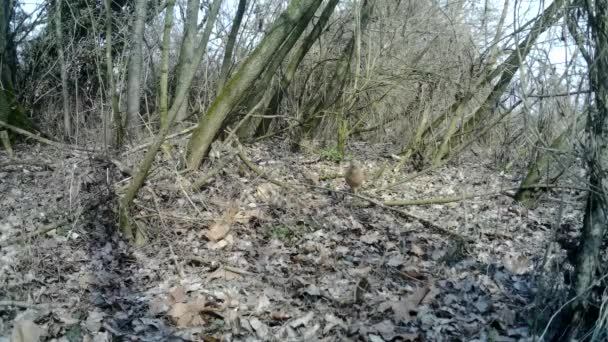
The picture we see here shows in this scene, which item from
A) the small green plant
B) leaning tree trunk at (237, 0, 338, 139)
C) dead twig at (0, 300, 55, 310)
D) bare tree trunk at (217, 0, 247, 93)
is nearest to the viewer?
dead twig at (0, 300, 55, 310)

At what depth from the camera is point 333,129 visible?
9891 millimetres

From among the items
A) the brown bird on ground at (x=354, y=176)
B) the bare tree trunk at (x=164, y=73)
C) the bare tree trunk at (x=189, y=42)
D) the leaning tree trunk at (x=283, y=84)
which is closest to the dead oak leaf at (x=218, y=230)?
the brown bird on ground at (x=354, y=176)

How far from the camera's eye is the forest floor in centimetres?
371

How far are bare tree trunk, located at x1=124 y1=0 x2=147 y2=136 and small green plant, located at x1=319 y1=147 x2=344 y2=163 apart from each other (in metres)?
3.22

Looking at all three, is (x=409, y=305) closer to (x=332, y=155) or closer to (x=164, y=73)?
(x=332, y=155)

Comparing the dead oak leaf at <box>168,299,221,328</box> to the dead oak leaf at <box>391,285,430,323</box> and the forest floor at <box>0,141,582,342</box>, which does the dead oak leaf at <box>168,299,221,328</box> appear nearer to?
the forest floor at <box>0,141,582,342</box>

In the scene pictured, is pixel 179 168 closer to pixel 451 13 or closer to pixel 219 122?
pixel 219 122

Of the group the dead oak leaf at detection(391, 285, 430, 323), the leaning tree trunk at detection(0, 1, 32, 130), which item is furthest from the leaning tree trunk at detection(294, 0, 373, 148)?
the dead oak leaf at detection(391, 285, 430, 323)

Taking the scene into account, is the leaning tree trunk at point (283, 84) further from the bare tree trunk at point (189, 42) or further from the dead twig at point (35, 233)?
the dead twig at point (35, 233)

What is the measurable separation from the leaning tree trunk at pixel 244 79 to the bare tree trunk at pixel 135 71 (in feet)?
6.02

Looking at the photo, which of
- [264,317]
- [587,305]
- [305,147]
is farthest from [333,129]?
[587,305]

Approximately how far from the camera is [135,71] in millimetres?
9914

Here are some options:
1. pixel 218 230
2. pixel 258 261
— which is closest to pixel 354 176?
pixel 218 230

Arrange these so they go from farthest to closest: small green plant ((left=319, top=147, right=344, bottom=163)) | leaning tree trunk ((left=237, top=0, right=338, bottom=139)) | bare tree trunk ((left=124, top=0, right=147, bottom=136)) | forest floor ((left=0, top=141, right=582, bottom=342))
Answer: small green plant ((left=319, top=147, right=344, bottom=163)) < bare tree trunk ((left=124, top=0, right=147, bottom=136)) < leaning tree trunk ((left=237, top=0, right=338, bottom=139)) < forest floor ((left=0, top=141, right=582, bottom=342))
